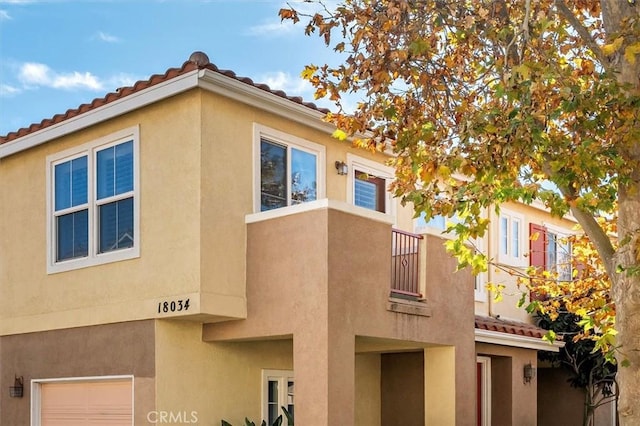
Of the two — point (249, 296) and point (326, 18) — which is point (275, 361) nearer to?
point (249, 296)

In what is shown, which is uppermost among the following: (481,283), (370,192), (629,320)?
(370,192)

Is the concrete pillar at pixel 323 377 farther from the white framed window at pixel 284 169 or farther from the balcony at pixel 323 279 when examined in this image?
the white framed window at pixel 284 169

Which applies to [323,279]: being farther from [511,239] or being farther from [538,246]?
[538,246]

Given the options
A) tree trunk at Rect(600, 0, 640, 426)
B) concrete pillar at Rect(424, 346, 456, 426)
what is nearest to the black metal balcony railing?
concrete pillar at Rect(424, 346, 456, 426)

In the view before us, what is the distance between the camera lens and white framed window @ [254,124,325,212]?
14.5 meters

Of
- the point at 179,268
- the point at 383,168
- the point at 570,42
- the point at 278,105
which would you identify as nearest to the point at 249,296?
the point at 179,268

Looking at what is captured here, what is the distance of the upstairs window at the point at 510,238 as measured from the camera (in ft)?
69.4

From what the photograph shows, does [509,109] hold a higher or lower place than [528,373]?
higher

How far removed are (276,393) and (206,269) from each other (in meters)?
2.98

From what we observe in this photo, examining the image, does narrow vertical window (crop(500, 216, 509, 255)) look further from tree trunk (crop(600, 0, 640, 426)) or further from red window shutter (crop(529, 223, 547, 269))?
tree trunk (crop(600, 0, 640, 426))

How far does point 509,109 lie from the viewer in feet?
34.6

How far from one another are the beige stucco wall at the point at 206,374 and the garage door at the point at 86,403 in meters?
0.89

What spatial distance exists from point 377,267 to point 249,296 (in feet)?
6.10

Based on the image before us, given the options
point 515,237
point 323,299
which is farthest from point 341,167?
point 515,237
